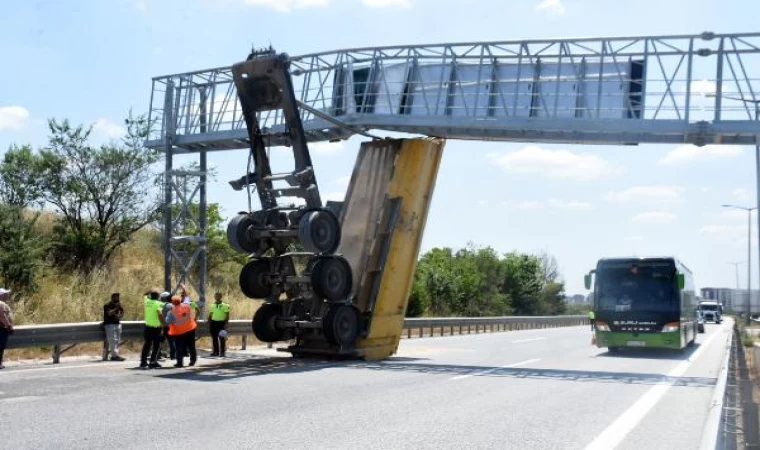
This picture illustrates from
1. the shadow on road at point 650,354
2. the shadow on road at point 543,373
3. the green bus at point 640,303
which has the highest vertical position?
the green bus at point 640,303

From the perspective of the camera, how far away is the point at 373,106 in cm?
2216

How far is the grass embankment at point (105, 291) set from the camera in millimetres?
20344

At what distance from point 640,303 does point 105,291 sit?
53.3 ft

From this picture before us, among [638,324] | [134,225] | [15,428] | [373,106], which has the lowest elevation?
[15,428]

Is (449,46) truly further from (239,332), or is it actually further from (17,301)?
(17,301)

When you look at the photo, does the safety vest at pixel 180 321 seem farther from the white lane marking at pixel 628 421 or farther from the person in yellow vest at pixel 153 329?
the white lane marking at pixel 628 421

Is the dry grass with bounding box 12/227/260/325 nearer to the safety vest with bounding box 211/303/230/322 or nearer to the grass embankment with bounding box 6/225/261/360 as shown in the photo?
the grass embankment with bounding box 6/225/261/360

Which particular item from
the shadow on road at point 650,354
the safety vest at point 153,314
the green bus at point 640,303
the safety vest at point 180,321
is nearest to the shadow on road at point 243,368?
the safety vest at point 180,321

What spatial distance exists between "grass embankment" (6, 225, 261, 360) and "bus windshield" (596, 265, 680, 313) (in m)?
10.7

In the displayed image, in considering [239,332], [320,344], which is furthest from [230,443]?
[239,332]

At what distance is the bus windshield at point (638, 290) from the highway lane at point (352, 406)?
426cm

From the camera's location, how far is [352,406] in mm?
10414

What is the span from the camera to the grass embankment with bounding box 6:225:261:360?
2034 cm

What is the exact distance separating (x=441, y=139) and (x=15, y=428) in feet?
45.0
